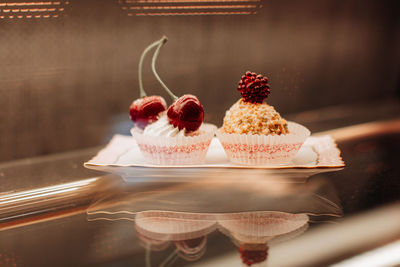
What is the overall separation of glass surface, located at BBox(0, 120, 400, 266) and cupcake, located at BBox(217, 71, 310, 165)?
0.21 ft

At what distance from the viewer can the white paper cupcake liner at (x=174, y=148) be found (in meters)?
1.11

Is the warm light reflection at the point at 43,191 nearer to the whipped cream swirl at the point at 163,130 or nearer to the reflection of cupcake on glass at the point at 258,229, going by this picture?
the whipped cream swirl at the point at 163,130

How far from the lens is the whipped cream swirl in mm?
1125

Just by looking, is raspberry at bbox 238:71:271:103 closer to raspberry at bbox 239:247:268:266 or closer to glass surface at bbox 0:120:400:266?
glass surface at bbox 0:120:400:266

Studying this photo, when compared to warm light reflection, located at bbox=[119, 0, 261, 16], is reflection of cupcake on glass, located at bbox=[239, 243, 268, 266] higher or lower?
lower

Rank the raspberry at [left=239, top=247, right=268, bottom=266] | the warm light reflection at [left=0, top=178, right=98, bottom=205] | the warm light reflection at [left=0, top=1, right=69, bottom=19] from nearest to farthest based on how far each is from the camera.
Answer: the raspberry at [left=239, top=247, right=268, bottom=266] < the warm light reflection at [left=0, top=178, right=98, bottom=205] < the warm light reflection at [left=0, top=1, right=69, bottom=19]

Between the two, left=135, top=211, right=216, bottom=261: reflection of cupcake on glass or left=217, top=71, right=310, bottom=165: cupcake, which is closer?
left=135, top=211, right=216, bottom=261: reflection of cupcake on glass

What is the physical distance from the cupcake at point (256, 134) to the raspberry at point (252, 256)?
0.42 metres

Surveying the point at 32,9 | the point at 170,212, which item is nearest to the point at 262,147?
the point at 170,212

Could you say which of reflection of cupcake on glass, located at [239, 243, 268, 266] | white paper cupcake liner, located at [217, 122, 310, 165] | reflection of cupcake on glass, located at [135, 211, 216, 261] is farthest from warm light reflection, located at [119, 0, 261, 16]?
reflection of cupcake on glass, located at [239, 243, 268, 266]

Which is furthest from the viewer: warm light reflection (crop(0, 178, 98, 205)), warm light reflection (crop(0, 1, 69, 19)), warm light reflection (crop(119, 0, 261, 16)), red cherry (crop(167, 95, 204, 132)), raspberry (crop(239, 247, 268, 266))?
warm light reflection (crop(119, 0, 261, 16))

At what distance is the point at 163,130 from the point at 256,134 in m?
0.24

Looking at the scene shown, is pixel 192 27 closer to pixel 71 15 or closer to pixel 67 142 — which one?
pixel 71 15

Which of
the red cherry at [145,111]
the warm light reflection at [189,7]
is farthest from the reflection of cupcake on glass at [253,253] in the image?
the warm light reflection at [189,7]
